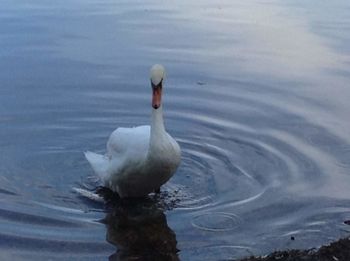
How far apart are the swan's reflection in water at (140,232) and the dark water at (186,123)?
0.02m

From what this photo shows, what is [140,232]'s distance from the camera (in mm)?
8312

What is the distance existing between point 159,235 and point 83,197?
4.12 ft

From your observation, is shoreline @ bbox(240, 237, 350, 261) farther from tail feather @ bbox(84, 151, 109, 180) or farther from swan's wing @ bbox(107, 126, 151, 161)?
tail feather @ bbox(84, 151, 109, 180)

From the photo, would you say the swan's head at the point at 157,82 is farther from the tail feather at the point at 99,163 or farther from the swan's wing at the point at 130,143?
the tail feather at the point at 99,163

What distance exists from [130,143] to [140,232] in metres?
1.12

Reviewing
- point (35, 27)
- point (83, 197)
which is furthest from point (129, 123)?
point (35, 27)

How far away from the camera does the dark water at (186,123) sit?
821 centimetres

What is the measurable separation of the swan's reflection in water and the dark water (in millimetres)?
20

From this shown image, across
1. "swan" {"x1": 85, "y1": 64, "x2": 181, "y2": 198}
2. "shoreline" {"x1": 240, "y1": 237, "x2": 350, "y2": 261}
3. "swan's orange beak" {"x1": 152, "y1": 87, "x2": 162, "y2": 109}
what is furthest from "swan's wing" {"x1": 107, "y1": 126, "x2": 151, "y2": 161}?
"shoreline" {"x1": 240, "y1": 237, "x2": 350, "y2": 261}

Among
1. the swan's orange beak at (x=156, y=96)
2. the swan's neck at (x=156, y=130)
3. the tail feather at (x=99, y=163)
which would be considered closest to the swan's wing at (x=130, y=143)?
the tail feather at (x=99, y=163)

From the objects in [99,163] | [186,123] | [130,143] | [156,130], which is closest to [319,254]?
[156,130]

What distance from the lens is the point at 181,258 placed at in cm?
765

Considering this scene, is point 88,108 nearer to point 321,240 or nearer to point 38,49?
point 38,49

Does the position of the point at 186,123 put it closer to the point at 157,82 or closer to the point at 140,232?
the point at 157,82
